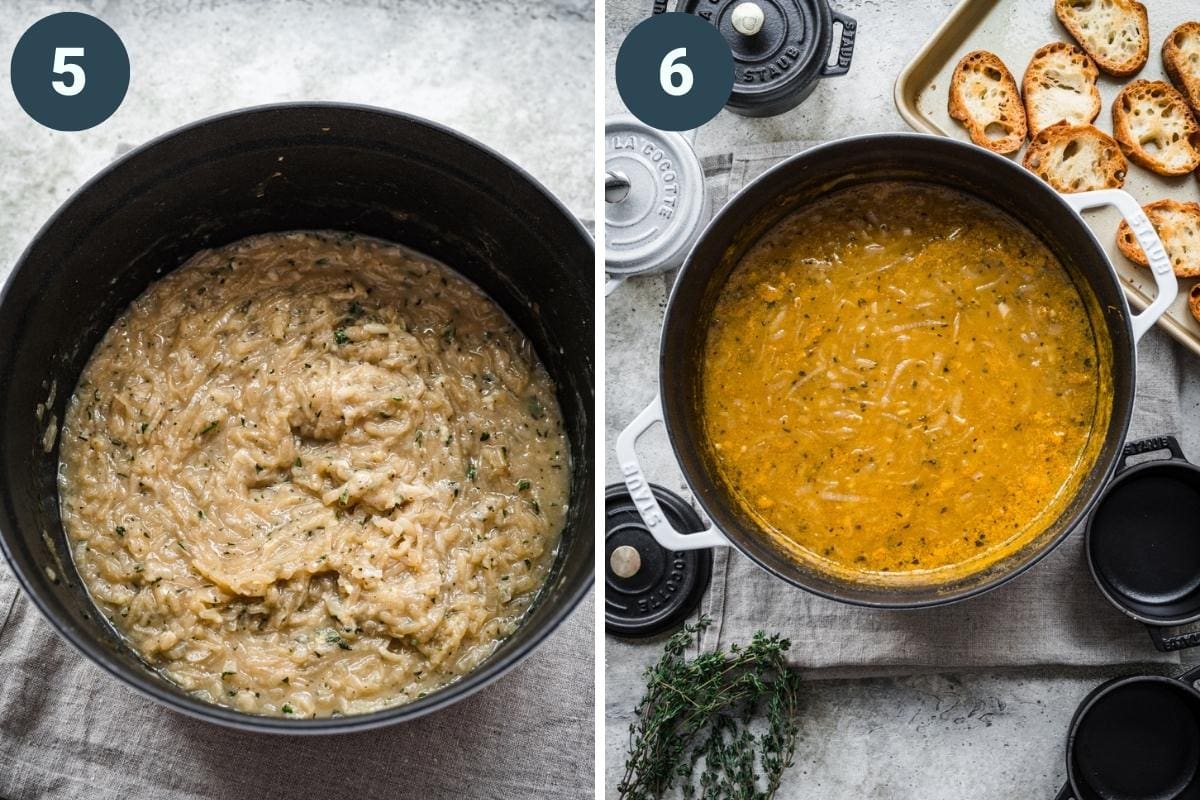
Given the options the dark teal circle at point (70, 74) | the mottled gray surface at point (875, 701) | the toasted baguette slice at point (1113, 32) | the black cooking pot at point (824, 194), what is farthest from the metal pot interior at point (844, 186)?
the dark teal circle at point (70, 74)

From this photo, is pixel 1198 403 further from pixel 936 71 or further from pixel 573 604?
pixel 573 604

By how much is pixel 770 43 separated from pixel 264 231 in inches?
50.5

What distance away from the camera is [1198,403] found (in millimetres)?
2783

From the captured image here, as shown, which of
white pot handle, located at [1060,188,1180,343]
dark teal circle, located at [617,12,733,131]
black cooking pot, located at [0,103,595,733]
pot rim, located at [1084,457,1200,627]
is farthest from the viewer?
dark teal circle, located at [617,12,733,131]

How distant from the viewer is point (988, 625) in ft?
8.97

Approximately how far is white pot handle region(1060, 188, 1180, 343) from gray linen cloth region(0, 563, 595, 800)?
1409 millimetres

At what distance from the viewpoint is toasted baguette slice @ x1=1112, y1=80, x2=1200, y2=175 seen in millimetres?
2871

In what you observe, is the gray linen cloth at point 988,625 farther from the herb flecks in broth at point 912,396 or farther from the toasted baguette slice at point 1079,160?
the toasted baguette slice at point 1079,160

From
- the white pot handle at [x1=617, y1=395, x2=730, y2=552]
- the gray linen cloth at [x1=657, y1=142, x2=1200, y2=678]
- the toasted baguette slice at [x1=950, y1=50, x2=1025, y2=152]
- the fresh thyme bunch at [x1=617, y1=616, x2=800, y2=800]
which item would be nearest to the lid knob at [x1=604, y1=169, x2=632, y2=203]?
the white pot handle at [x1=617, y1=395, x2=730, y2=552]

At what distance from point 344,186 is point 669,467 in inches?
39.1

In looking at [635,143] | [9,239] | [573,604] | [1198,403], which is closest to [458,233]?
[635,143]

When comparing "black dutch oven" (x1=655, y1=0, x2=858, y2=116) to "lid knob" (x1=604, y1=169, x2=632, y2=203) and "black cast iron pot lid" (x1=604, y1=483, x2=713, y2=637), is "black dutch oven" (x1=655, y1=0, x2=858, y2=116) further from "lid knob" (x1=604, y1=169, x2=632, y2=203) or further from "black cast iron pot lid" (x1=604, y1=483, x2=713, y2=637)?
"black cast iron pot lid" (x1=604, y1=483, x2=713, y2=637)

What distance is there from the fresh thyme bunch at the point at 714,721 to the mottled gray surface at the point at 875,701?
65 mm

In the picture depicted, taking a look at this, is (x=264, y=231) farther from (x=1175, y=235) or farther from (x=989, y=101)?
(x=1175, y=235)
